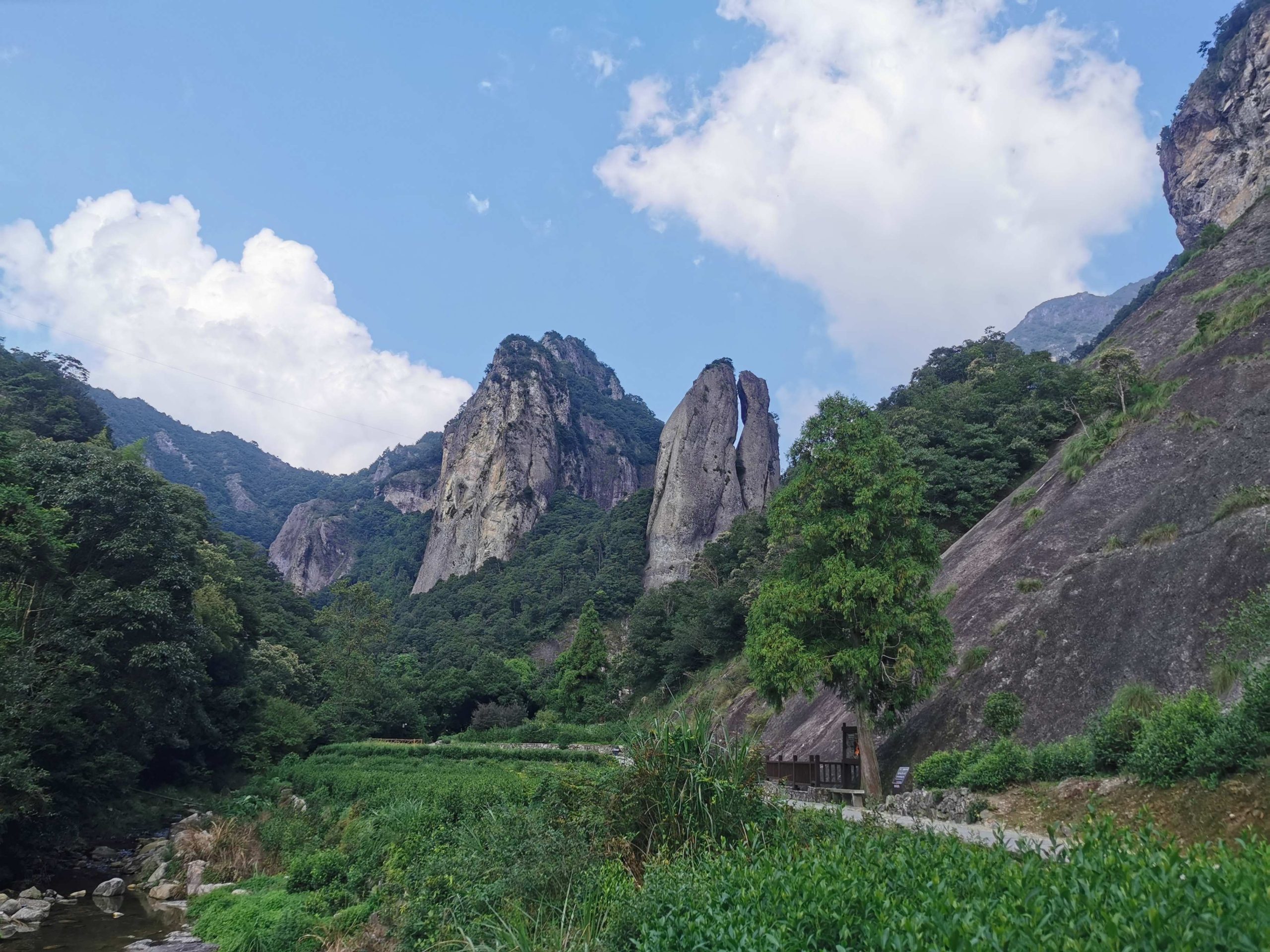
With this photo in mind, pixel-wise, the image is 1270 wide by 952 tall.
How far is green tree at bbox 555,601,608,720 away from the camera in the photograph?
45250mm

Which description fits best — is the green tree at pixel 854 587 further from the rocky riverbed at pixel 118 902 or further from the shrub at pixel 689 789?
the rocky riverbed at pixel 118 902

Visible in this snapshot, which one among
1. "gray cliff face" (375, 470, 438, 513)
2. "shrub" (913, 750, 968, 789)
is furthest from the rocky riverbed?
"gray cliff face" (375, 470, 438, 513)

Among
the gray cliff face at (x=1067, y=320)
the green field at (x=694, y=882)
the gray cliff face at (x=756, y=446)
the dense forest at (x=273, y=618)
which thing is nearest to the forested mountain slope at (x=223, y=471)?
the dense forest at (x=273, y=618)

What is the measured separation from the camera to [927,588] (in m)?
14.1

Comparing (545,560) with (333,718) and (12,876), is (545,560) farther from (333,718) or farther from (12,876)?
(12,876)

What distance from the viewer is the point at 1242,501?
1306cm

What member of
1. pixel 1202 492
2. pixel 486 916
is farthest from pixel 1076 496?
pixel 486 916

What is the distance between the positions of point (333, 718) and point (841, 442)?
3291 cm

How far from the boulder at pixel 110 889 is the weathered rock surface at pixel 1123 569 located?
57.0ft

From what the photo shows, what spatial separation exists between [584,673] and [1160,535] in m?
37.2

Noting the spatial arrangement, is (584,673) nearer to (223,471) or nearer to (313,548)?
(313,548)

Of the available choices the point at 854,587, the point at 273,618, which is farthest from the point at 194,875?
the point at 273,618

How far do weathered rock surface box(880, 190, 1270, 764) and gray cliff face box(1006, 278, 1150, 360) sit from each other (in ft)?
407

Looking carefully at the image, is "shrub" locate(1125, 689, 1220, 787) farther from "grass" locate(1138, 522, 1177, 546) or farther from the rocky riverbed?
the rocky riverbed
